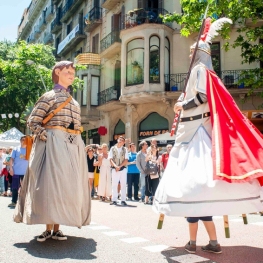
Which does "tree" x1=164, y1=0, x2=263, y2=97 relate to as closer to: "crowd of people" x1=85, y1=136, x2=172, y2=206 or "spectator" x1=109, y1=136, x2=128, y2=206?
"crowd of people" x1=85, y1=136, x2=172, y2=206

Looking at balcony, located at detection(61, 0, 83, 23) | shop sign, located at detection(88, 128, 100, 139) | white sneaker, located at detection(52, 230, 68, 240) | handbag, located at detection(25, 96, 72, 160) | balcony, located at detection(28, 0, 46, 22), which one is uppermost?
balcony, located at detection(28, 0, 46, 22)

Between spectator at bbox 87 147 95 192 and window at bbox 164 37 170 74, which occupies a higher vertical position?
window at bbox 164 37 170 74

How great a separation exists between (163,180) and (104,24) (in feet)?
82.4

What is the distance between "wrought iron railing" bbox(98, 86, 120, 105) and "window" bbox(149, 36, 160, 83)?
4163mm

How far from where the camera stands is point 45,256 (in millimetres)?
3908

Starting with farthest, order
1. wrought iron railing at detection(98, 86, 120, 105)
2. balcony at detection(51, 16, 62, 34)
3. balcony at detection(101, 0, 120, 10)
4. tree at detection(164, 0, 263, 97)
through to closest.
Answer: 1. balcony at detection(51, 16, 62, 34)
2. balcony at detection(101, 0, 120, 10)
3. wrought iron railing at detection(98, 86, 120, 105)
4. tree at detection(164, 0, 263, 97)

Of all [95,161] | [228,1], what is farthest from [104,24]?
[95,161]

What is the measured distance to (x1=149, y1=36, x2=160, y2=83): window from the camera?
71.3 feet

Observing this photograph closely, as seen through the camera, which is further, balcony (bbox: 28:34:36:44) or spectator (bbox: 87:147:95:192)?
balcony (bbox: 28:34:36:44)

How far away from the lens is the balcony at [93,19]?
92.8 ft

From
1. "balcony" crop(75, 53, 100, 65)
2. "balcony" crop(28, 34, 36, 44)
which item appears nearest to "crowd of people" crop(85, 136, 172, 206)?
"balcony" crop(75, 53, 100, 65)

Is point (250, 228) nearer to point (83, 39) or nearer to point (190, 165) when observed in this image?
point (190, 165)

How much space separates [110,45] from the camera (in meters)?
25.2

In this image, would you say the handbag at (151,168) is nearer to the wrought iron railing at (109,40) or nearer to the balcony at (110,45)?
the balcony at (110,45)
